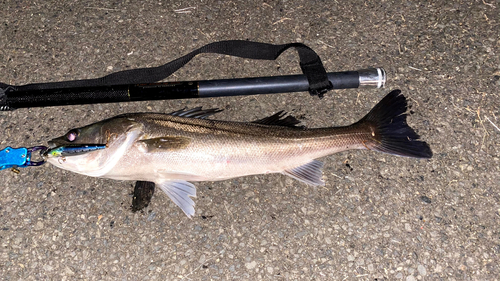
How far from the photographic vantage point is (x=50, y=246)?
3.20 meters

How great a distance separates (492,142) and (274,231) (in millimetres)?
2221

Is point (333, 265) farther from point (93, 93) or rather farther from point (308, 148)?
point (93, 93)

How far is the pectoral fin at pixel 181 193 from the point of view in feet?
10.3

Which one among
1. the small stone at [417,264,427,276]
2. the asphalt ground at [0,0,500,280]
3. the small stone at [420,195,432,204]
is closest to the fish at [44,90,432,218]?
the asphalt ground at [0,0,500,280]

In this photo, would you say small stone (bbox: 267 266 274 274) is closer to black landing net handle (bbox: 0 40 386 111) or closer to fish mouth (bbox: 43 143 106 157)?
black landing net handle (bbox: 0 40 386 111)

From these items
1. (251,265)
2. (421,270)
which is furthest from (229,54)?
(421,270)

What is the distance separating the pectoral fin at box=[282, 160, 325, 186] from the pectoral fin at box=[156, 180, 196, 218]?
0.84 m

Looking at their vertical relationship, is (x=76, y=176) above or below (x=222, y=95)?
below

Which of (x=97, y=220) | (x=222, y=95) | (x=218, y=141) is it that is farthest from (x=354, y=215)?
(x=97, y=220)

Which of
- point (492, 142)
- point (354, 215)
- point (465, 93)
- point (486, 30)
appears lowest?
point (354, 215)

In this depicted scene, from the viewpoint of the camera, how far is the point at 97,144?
9.93 ft

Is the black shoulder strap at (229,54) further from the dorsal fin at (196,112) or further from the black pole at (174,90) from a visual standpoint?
the dorsal fin at (196,112)

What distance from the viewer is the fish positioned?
118 inches

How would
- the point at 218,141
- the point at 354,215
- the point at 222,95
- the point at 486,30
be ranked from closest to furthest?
the point at 218,141
the point at 354,215
the point at 222,95
the point at 486,30
